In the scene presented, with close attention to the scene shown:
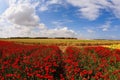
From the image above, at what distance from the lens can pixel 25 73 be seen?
29.9 feet

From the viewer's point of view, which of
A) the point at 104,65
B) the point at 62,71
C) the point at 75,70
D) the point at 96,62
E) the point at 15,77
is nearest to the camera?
the point at 15,77

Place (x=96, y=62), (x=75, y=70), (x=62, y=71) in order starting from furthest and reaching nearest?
(x=62, y=71)
(x=96, y=62)
(x=75, y=70)

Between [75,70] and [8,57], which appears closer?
[75,70]

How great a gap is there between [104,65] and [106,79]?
2646 mm

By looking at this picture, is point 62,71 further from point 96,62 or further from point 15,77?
point 15,77

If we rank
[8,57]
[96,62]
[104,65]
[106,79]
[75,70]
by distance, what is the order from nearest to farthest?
[106,79] < [75,70] < [104,65] < [96,62] < [8,57]

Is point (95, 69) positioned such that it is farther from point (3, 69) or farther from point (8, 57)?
point (8, 57)

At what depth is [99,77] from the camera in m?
8.56

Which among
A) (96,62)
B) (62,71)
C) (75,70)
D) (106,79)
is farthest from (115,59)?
(106,79)

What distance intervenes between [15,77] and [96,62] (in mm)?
4502

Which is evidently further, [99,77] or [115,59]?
[115,59]

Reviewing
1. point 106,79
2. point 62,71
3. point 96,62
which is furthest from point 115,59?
point 106,79

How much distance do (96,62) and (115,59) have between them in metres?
1.74

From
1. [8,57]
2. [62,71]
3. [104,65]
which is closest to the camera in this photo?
[104,65]
